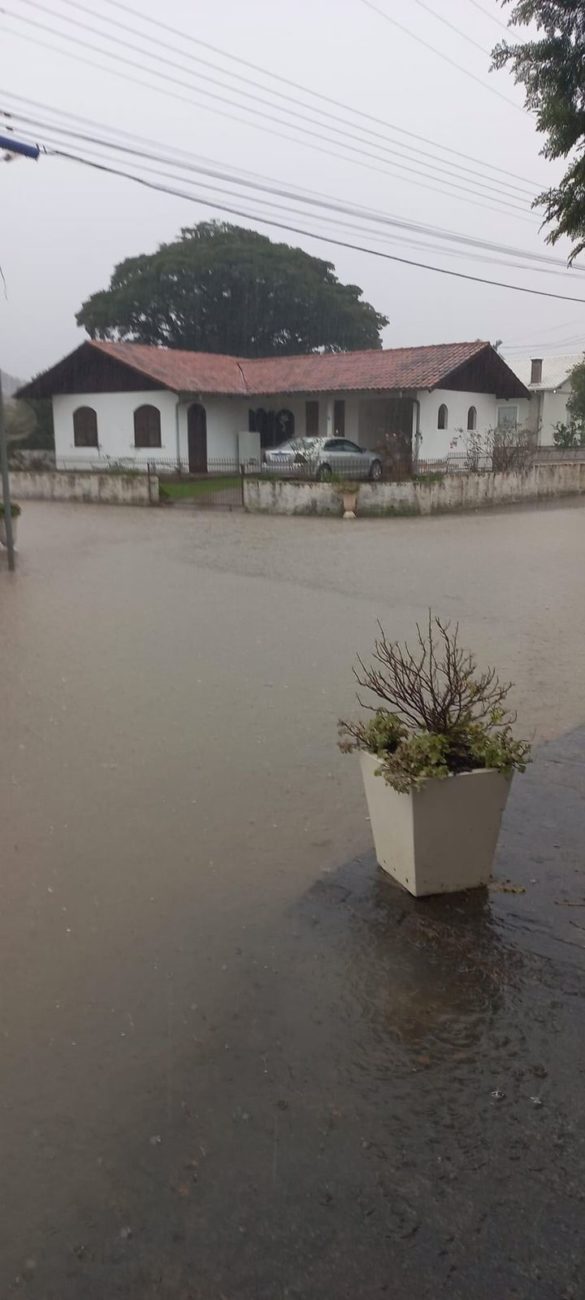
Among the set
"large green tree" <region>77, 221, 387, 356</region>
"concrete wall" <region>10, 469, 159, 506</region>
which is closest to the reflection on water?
"concrete wall" <region>10, 469, 159, 506</region>

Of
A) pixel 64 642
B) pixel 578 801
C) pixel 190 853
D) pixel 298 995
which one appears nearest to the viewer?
pixel 298 995

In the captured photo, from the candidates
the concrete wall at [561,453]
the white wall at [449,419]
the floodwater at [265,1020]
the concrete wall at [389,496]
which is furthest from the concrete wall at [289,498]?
the concrete wall at [561,453]

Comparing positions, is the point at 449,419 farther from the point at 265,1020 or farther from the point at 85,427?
the point at 265,1020

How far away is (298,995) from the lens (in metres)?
3.50

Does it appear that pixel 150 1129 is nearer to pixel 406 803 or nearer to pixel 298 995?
pixel 298 995

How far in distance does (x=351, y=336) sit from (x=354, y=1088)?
176 ft

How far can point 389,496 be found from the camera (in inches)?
914

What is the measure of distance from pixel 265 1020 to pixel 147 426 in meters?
33.4

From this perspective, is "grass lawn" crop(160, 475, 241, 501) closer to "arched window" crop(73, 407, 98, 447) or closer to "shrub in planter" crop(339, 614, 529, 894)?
"arched window" crop(73, 407, 98, 447)

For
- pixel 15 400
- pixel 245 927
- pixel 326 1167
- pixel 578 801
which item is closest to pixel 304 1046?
pixel 326 1167

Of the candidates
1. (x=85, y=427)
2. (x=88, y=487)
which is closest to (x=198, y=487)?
(x=88, y=487)

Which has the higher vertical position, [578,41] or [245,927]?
[578,41]

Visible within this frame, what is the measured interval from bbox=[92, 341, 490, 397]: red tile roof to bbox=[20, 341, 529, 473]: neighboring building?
48 mm

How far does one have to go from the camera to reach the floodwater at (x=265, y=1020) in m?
2.42
